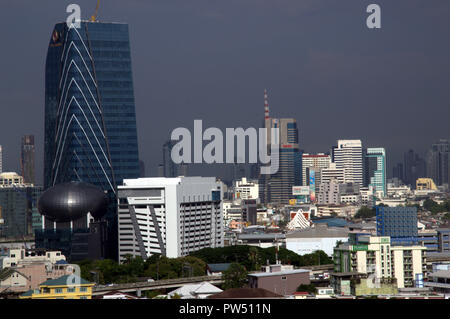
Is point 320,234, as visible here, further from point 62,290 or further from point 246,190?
point 246,190

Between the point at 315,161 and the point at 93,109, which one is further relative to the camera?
the point at 315,161

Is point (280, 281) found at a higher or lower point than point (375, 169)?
lower

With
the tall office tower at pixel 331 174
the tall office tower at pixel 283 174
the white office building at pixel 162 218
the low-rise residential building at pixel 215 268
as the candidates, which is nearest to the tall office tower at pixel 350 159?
the tall office tower at pixel 331 174

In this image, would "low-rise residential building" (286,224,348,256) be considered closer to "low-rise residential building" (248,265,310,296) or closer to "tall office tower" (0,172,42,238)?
"low-rise residential building" (248,265,310,296)

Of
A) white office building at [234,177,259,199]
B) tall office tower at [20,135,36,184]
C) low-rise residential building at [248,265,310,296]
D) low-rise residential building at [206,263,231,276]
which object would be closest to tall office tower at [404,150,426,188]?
white office building at [234,177,259,199]

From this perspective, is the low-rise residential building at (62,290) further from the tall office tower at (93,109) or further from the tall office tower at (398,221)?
the tall office tower at (93,109)

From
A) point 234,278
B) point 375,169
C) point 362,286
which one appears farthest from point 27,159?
point 362,286
